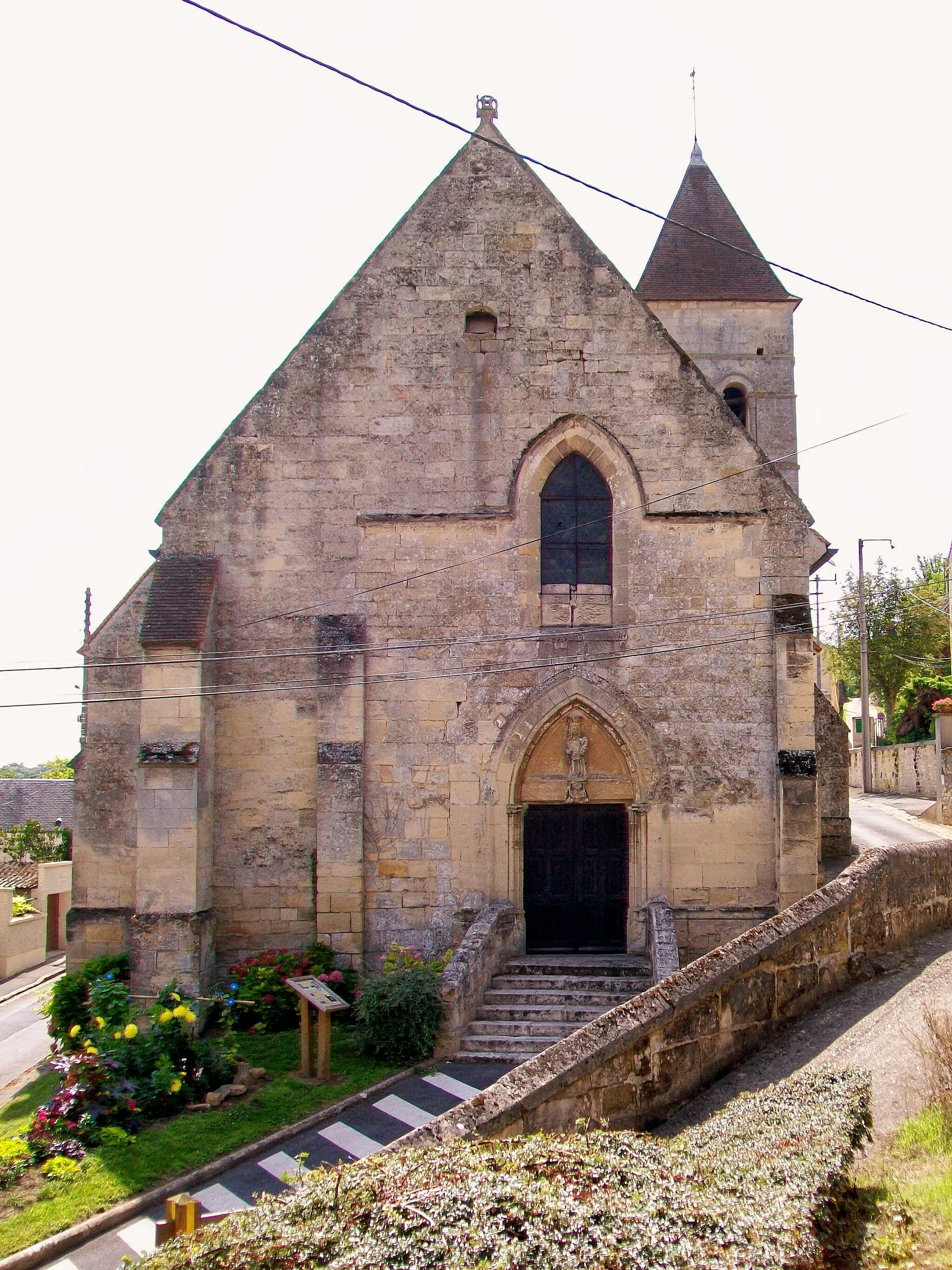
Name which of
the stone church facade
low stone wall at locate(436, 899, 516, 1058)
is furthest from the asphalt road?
low stone wall at locate(436, 899, 516, 1058)

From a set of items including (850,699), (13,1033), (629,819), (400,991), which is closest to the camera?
(400,991)

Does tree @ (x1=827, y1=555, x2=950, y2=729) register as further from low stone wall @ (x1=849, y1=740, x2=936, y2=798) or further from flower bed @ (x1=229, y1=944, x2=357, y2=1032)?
flower bed @ (x1=229, y1=944, x2=357, y2=1032)

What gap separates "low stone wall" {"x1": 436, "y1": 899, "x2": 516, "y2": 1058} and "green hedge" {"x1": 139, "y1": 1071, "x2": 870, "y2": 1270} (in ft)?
20.5

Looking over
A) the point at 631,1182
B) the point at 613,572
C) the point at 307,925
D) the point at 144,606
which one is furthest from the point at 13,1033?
the point at 631,1182

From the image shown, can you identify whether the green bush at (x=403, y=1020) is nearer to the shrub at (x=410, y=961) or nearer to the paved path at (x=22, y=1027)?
the shrub at (x=410, y=961)

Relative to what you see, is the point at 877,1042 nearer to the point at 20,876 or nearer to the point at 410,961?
the point at 410,961

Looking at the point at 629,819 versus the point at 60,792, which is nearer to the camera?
the point at 629,819

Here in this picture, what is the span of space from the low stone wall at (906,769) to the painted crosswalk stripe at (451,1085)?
21.5 m

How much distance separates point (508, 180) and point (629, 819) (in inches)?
356

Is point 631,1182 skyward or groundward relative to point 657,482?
groundward

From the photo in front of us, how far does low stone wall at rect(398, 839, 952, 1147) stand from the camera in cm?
638

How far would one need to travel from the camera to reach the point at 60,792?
133ft

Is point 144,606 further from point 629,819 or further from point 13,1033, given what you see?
point 13,1033

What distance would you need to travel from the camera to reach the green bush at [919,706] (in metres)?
34.7
